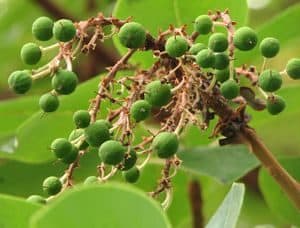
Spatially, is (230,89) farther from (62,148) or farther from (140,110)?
(62,148)

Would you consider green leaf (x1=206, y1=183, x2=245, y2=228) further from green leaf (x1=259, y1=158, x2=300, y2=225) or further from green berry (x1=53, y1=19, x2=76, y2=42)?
green leaf (x1=259, y1=158, x2=300, y2=225)

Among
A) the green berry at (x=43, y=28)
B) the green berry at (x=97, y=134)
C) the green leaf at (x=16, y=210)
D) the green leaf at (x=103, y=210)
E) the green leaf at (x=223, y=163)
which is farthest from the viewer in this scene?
the green leaf at (x=223, y=163)

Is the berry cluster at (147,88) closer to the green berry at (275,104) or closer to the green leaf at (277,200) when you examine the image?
the green berry at (275,104)

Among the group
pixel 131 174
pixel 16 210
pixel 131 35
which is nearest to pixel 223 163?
pixel 131 174

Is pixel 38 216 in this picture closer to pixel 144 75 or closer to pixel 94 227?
pixel 94 227

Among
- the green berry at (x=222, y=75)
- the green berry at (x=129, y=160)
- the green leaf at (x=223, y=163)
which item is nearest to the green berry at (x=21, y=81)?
the green berry at (x=129, y=160)

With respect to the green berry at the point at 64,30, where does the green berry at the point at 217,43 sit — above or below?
below

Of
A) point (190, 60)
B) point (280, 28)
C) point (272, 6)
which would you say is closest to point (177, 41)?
point (190, 60)
